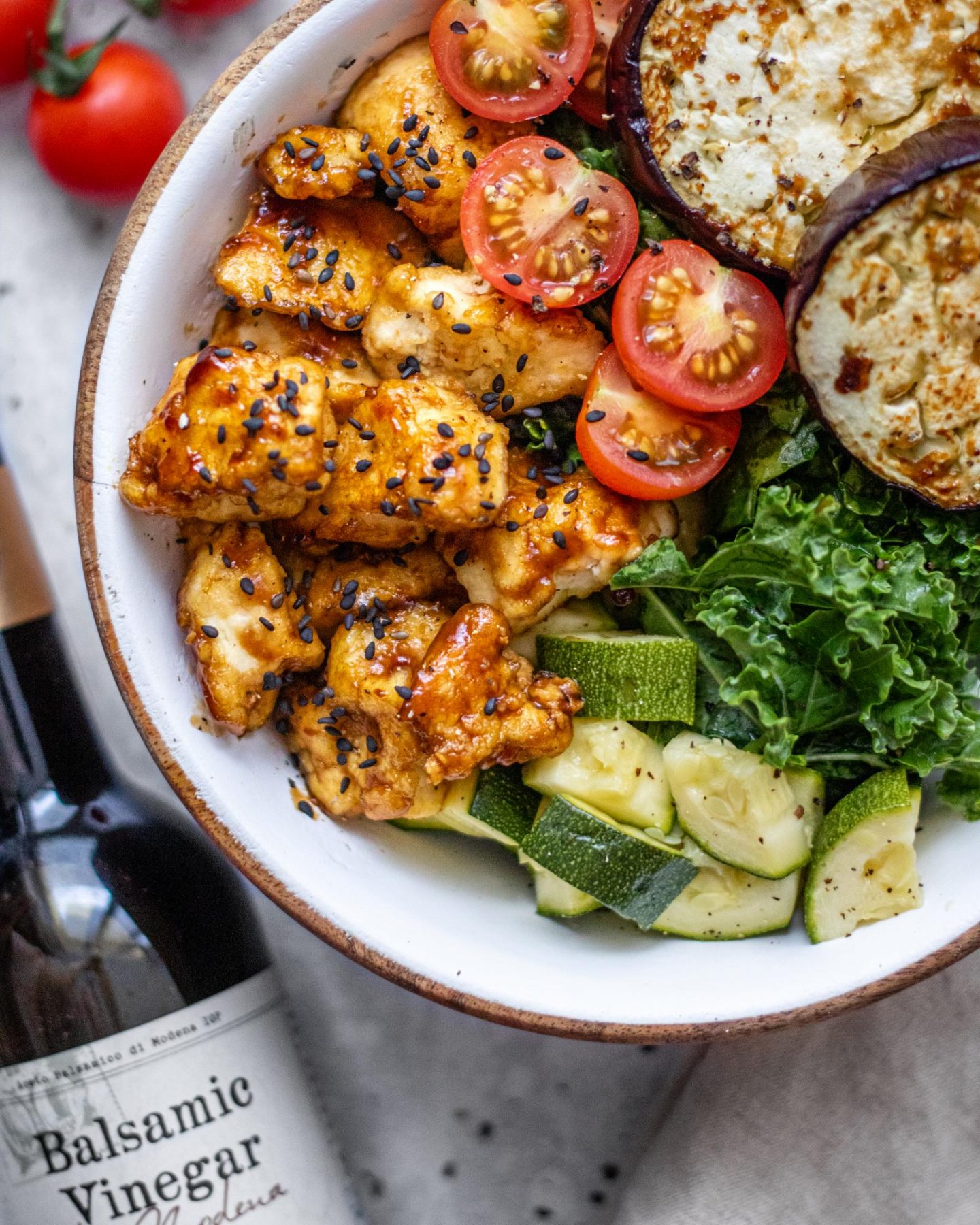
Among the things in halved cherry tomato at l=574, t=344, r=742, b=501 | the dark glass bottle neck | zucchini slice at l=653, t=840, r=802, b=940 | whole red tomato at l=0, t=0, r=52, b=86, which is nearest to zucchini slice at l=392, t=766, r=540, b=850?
zucchini slice at l=653, t=840, r=802, b=940

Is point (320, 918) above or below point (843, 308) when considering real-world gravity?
below

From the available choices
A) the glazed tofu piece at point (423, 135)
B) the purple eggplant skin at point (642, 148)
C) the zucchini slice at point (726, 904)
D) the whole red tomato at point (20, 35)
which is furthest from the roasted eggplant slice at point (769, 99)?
the whole red tomato at point (20, 35)

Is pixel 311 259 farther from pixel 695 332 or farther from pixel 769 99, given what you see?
pixel 769 99

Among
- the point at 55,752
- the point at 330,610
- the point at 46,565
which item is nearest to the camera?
the point at 330,610

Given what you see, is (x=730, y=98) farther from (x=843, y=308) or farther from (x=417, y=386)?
(x=417, y=386)

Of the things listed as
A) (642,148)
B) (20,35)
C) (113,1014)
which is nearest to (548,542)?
(642,148)

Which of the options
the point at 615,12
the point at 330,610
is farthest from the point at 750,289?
the point at 330,610

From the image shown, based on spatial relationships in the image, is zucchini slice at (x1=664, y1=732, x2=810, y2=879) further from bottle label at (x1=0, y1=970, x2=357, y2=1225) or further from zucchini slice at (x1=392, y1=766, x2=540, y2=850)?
bottle label at (x1=0, y1=970, x2=357, y2=1225)
